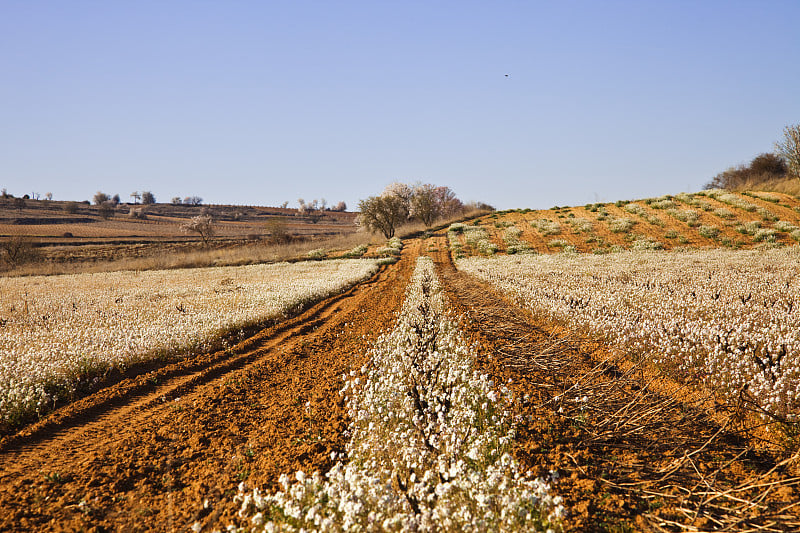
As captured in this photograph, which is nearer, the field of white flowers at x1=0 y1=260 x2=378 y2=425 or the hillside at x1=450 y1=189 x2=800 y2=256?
the field of white flowers at x1=0 y1=260 x2=378 y2=425

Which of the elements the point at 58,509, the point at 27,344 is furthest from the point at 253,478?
the point at 27,344

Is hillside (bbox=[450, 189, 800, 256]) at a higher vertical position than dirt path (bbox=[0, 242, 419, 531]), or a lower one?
higher

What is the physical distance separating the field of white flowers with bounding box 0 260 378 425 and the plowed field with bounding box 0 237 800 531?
39.2 inches

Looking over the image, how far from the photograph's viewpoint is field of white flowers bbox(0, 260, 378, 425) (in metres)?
7.22

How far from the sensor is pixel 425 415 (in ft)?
16.4

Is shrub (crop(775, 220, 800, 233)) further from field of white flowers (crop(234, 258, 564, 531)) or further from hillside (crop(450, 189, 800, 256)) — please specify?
field of white flowers (crop(234, 258, 564, 531))

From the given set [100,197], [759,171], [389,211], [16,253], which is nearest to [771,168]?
[759,171]

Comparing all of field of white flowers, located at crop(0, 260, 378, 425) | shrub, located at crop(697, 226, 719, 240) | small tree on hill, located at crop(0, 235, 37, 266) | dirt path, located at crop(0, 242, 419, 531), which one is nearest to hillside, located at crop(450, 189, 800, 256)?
shrub, located at crop(697, 226, 719, 240)

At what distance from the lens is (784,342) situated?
5.93 m

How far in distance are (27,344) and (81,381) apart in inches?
142

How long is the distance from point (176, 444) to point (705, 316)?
1072 cm

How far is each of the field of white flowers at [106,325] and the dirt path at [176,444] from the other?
0.95 m

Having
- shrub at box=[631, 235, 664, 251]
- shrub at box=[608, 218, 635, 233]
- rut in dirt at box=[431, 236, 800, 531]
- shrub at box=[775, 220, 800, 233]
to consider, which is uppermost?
shrub at box=[608, 218, 635, 233]

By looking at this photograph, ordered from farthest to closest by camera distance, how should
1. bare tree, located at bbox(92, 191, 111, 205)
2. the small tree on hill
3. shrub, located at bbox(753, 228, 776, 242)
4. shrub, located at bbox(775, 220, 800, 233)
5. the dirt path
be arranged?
bare tree, located at bbox(92, 191, 111, 205), the small tree on hill, shrub, located at bbox(775, 220, 800, 233), shrub, located at bbox(753, 228, 776, 242), the dirt path
